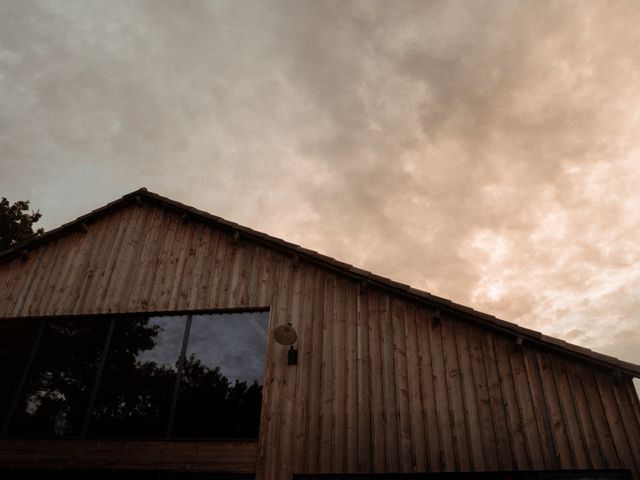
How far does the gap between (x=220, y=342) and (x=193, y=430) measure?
5.36 feet

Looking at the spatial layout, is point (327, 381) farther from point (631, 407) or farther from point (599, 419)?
point (631, 407)

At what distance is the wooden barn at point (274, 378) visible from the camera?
6164 millimetres

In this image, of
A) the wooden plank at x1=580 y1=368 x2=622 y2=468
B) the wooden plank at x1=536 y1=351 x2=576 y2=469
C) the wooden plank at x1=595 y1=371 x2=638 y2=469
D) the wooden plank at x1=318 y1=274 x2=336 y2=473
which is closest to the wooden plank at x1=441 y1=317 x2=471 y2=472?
the wooden plank at x1=536 y1=351 x2=576 y2=469

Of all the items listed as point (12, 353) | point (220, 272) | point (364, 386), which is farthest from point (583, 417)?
point (12, 353)

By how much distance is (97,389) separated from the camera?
7.76 metres

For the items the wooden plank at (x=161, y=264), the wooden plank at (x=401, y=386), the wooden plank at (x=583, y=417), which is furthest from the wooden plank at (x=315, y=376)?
the wooden plank at (x=583, y=417)

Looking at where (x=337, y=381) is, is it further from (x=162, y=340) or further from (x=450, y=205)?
(x=450, y=205)

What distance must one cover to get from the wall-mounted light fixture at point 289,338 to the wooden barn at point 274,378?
0.05m

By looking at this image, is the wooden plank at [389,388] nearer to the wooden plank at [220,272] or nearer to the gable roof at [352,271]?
the gable roof at [352,271]

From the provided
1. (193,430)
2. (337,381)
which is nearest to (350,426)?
(337,381)

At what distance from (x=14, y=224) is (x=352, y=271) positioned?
26.2 m

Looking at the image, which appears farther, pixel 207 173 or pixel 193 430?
pixel 207 173

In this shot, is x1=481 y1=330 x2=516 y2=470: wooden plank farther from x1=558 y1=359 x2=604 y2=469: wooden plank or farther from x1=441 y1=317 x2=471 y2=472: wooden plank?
x1=558 y1=359 x2=604 y2=469: wooden plank

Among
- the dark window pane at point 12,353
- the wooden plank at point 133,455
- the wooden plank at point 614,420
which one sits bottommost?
the wooden plank at point 133,455
